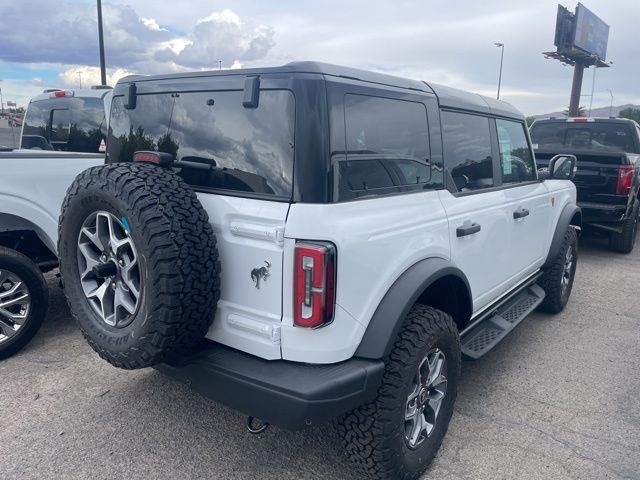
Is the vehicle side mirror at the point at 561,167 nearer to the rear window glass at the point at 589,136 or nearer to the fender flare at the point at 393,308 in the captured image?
the fender flare at the point at 393,308

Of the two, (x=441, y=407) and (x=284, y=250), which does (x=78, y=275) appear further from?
(x=441, y=407)

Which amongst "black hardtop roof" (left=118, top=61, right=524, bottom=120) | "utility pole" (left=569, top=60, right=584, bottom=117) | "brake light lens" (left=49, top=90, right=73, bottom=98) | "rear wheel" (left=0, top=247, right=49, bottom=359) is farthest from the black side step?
"utility pole" (left=569, top=60, right=584, bottom=117)

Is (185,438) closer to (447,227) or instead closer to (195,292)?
(195,292)

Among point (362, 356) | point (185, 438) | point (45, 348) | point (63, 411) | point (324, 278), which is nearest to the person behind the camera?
point (324, 278)

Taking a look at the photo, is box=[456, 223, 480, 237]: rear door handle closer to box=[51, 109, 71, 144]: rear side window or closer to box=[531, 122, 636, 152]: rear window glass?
box=[51, 109, 71, 144]: rear side window

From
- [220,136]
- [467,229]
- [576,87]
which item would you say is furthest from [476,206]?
[576,87]

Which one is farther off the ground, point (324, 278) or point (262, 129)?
point (262, 129)

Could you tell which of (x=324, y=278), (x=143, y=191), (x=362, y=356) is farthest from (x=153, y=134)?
(x=362, y=356)

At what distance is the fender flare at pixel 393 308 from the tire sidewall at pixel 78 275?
0.94 metres

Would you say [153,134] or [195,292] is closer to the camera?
[195,292]

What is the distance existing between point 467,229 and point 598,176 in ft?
16.6

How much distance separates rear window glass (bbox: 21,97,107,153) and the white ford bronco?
2.63 meters

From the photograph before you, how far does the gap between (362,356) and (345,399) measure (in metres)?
0.21

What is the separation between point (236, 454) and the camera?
2.83m
